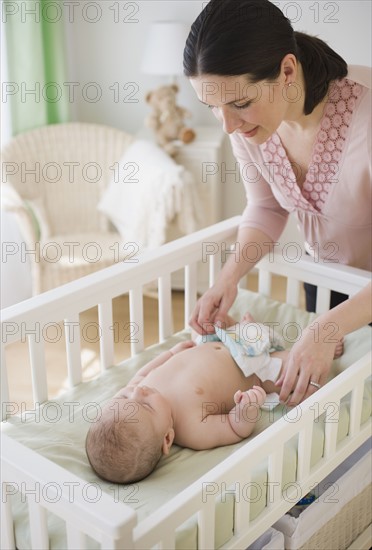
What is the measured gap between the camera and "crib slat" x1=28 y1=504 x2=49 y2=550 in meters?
1.22

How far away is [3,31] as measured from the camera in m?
2.93

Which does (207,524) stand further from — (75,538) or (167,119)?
(167,119)

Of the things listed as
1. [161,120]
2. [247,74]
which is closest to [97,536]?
[247,74]

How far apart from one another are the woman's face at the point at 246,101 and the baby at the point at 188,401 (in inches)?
19.5

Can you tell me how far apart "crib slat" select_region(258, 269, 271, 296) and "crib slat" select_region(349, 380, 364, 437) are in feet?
1.80

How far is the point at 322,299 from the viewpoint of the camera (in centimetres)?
198

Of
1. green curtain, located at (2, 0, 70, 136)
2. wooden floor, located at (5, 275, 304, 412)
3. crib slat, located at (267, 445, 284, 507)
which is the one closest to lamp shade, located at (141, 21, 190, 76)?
green curtain, located at (2, 0, 70, 136)

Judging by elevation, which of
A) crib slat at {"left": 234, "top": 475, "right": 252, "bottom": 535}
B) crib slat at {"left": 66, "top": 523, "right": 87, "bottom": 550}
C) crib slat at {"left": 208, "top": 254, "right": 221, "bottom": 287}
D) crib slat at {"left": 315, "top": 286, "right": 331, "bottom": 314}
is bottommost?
crib slat at {"left": 234, "top": 475, "right": 252, "bottom": 535}

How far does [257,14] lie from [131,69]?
216 centimetres

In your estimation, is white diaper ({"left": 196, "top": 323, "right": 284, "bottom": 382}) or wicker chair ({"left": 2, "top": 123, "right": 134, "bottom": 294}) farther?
wicker chair ({"left": 2, "top": 123, "right": 134, "bottom": 294})

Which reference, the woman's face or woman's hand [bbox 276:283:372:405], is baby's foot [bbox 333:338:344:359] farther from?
the woman's face

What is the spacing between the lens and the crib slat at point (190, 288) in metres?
2.00

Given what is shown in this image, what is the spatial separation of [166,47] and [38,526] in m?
2.20

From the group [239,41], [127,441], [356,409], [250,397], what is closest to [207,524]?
[127,441]
